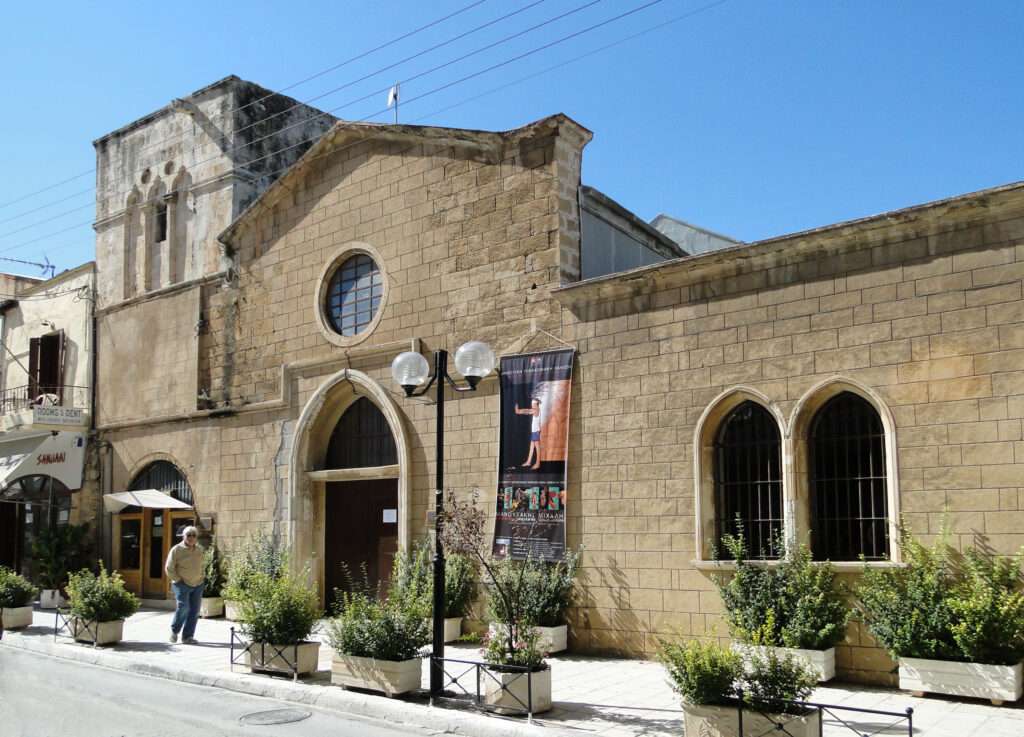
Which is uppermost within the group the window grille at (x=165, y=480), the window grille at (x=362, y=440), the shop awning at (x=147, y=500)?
the window grille at (x=362, y=440)

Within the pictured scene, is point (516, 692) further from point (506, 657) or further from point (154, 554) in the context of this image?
point (154, 554)

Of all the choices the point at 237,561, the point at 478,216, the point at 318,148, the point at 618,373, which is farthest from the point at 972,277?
the point at 237,561

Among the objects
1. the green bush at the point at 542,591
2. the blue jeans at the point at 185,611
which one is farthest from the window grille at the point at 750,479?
the blue jeans at the point at 185,611

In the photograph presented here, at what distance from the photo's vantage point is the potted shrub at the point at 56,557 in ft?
63.5

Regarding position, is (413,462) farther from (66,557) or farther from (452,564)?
(66,557)

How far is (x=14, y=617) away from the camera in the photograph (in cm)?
1562

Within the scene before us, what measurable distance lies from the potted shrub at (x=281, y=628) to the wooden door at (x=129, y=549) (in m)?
9.60

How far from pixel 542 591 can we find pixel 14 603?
9076 millimetres

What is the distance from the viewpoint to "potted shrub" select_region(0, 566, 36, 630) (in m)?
15.6

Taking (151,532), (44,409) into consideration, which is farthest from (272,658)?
(44,409)

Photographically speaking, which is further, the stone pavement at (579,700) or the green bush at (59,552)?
the green bush at (59,552)

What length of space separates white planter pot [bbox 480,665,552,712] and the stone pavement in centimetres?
16

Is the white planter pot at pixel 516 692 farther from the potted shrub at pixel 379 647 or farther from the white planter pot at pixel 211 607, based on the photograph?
the white planter pot at pixel 211 607

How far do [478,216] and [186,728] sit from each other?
8216 millimetres
